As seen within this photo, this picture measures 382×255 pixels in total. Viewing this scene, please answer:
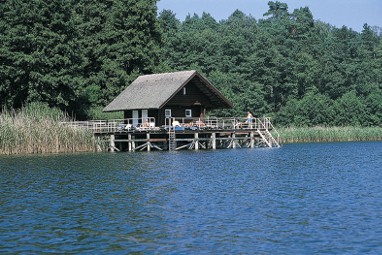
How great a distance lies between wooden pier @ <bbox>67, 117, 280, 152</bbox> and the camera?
51.9 metres

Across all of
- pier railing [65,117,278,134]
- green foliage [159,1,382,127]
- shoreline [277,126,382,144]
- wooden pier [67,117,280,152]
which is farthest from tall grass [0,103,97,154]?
green foliage [159,1,382,127]

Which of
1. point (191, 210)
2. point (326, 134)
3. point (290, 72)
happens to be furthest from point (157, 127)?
point (290, 72)

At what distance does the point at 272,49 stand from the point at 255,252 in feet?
283

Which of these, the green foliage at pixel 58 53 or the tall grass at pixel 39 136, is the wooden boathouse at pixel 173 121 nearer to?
the tall grass at pixel 39 136

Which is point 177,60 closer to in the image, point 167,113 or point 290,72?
point 290,72

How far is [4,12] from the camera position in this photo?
57656 mm

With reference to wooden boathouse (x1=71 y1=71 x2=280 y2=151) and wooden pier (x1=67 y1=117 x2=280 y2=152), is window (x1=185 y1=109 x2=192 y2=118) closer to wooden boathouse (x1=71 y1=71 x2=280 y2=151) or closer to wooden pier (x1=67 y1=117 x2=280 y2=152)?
wooden boathouse (x1=71 y1=71 x2=280 y2=151)

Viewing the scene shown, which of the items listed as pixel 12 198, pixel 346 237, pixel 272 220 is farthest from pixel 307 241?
pixel 12 198

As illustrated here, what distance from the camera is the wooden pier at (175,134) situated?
51.9 meters

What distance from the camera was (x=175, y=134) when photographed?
175 ft

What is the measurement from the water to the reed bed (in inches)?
1307

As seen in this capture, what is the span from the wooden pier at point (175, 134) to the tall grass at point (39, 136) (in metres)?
1.53

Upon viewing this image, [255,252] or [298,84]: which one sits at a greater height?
[298,84]

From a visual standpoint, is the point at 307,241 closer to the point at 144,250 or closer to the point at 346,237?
the point at 346,237
